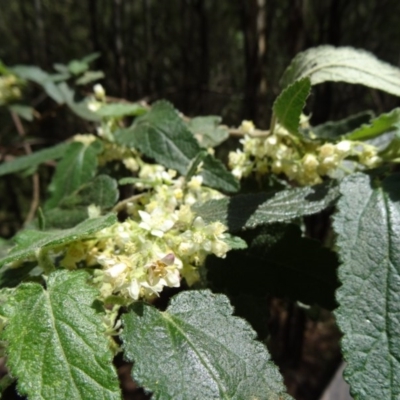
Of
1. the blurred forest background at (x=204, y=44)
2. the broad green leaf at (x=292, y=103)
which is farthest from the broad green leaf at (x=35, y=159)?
the blurred forest background at (x=204, y=44)

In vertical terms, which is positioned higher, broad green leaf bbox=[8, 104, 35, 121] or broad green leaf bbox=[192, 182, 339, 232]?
broad green leaf bbox=[8, 104, 35, 121]

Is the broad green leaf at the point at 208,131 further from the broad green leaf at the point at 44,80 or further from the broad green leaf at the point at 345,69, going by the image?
the broad green leaf at the point at 44,80

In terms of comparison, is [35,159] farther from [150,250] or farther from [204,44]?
[204,44]

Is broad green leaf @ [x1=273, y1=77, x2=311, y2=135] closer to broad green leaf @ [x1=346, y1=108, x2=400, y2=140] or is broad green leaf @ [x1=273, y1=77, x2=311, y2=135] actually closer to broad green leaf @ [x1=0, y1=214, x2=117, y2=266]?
broad green leaf @ [x1=346, y1=108, x2=400, y2=140]

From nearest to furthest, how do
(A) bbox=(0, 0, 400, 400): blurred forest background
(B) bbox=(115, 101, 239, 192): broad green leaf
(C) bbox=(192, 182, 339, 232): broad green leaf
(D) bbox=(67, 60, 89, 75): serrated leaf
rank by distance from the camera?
(C) bbox=(192, 182, 339, 232): broad green leaf → (B) bbox=(115, 101, 239, 192): broad green leaf → (D) bbox=(67, 60, 89, 75): serrated leaf → (A) bbox=(0, 0, 400, 400): blurred forest background

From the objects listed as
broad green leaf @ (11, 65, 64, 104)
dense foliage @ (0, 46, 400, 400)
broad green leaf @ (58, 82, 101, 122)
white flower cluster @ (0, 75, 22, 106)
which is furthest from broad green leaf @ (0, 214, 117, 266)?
white flower cluster @ (0, 75, 22, 106)
